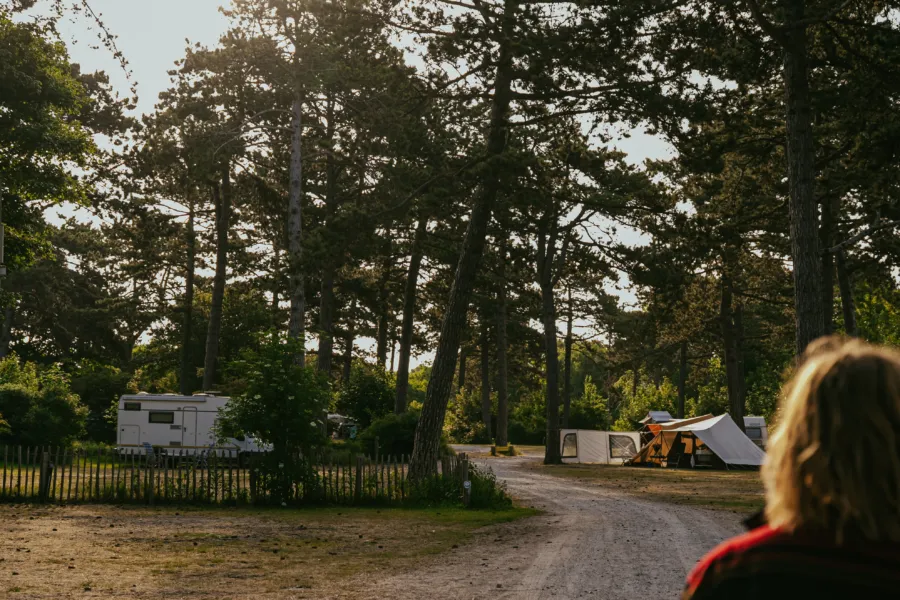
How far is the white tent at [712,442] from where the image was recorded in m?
37.1

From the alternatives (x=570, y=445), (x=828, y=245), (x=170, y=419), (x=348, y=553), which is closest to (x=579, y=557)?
(x=348, y=553)

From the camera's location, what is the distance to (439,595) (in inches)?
359

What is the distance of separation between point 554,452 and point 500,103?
70.6ft

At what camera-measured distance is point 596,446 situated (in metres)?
42.5

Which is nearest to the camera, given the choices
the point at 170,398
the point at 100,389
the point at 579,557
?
the point at 579,557

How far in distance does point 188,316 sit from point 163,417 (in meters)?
12.9

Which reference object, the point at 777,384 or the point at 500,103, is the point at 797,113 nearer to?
the point at 500,103

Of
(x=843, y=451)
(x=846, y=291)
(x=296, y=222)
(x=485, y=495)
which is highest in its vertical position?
(x=296, y=222)

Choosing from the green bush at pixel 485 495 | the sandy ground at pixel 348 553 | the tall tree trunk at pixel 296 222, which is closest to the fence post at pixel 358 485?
the sandy ground at pixel 348 553

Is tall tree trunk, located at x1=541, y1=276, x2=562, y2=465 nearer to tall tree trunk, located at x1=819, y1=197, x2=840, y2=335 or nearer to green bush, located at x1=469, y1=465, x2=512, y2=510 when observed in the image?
tall tree trunk, located at x1=819, y1=197, x2=840, y2=335

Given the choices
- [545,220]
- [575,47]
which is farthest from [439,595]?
[545,220]

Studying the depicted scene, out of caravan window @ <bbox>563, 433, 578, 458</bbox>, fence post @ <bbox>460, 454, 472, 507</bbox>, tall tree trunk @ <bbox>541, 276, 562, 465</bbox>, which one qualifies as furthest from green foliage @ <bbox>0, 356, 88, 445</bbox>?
fence post @ <bbox>460, 454, 472, 507</bbox>

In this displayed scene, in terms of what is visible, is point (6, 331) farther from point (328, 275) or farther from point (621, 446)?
point (621, 446)

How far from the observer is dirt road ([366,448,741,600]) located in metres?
9.38
